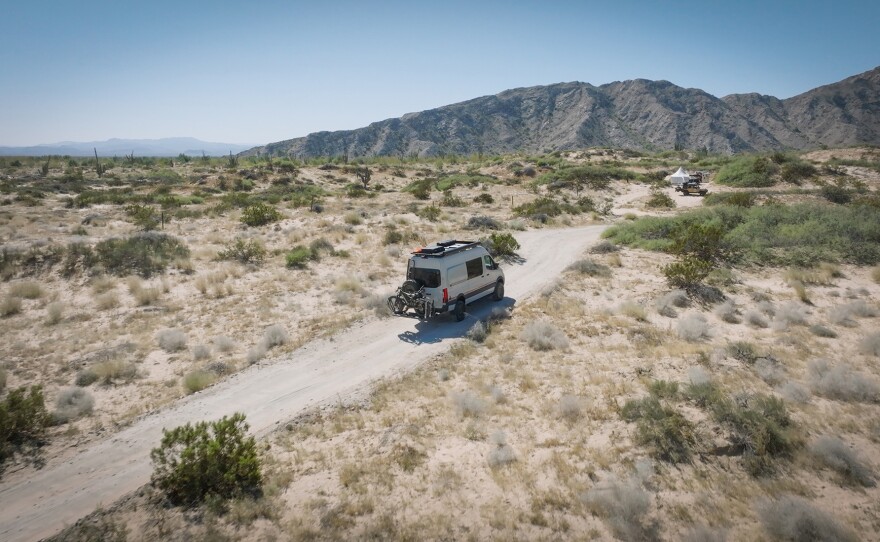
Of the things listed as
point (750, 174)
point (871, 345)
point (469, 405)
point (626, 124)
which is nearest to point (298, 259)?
point (469, 405)

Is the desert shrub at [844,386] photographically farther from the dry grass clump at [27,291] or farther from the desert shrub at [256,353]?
the dry grass clump at [27,291]

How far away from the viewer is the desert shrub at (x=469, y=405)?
897 cm

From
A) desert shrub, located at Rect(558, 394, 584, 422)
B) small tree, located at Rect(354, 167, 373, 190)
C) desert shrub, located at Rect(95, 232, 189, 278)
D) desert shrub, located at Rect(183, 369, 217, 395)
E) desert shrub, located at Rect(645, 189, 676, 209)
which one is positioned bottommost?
desert shrub, located at Rect(183, 369, 217, 395)

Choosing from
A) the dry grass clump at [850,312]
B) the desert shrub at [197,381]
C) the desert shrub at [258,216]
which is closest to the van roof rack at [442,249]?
the desert shrub at [197,381]

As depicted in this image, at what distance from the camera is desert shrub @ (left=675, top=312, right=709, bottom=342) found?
39.7 feet

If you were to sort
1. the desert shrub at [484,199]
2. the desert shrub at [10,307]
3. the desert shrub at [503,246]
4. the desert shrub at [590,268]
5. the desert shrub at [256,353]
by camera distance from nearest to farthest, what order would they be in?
the desert shrub at [256,353] < the desert shrub at [10,307] < the desert shrub at [590,268] < the desert shrub at [503,246] < the desert shrub at [484,199]

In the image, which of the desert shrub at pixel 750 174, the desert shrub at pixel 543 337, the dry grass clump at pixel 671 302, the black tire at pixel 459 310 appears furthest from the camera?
the desert shrub at pixel 750 174

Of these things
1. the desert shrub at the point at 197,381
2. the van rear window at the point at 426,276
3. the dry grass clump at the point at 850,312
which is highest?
the van rear window at the point at 426,276

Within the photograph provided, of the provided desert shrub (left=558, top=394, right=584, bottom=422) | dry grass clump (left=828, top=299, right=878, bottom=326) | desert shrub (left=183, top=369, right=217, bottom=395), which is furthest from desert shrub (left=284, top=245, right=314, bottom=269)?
dry grass clump (left=828, top=299, right=878, bottom=326)

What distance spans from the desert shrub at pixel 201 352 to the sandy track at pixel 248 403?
66.7 inches

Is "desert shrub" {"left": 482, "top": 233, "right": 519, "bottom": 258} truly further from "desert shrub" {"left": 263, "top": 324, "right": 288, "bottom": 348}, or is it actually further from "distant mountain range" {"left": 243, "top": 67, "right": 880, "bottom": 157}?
"distant mountain range" {"left": 243, "top": 67, "right": 880, "bottom": 157}

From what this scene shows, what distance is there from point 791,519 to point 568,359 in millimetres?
5923

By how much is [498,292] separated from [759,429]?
31.9 feet

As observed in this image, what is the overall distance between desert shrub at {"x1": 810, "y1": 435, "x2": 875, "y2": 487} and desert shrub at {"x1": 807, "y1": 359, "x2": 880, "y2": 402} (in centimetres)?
217
